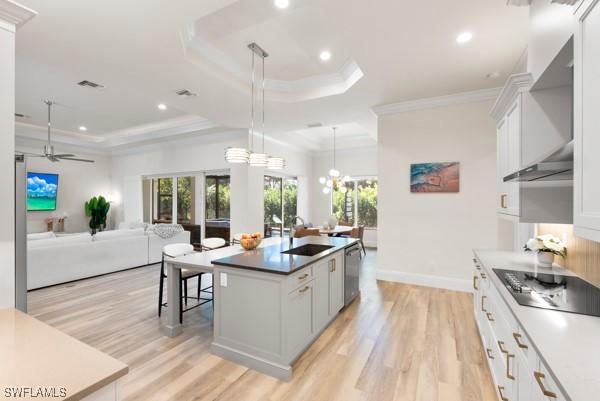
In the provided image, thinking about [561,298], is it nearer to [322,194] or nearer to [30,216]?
[322,194]

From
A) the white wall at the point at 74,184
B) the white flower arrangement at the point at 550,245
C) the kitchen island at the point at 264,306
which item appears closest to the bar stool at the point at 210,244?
Answer: the kitchen island at the point at 264,306

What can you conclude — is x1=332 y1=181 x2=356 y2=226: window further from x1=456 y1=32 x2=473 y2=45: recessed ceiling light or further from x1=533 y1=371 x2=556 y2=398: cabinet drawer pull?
x1=533 y1=371 x2=556 y2=398: cabinet drawer pull

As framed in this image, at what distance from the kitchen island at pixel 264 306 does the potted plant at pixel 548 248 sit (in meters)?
1.78

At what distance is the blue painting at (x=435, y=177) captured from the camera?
4.31m

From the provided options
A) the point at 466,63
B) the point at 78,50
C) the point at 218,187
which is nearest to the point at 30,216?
the point at 218,187

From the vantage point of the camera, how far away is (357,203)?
855 centimetres

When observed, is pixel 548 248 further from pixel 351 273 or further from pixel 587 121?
pixel 351 273

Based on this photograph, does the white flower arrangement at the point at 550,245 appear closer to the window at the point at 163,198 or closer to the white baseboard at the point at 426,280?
the white baseboard at the point at 426,280

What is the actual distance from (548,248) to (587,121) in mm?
1538

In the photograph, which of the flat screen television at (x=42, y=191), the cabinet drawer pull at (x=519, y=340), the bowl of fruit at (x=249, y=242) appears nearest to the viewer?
the cabinet drawer pull at (x=519, y=340)

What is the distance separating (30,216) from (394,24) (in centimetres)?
928

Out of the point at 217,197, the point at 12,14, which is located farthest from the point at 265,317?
the point at 217,197

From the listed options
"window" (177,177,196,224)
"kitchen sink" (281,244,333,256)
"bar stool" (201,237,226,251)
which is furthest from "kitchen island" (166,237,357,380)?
"window" (177,177,196,224)

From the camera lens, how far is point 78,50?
112 inches
